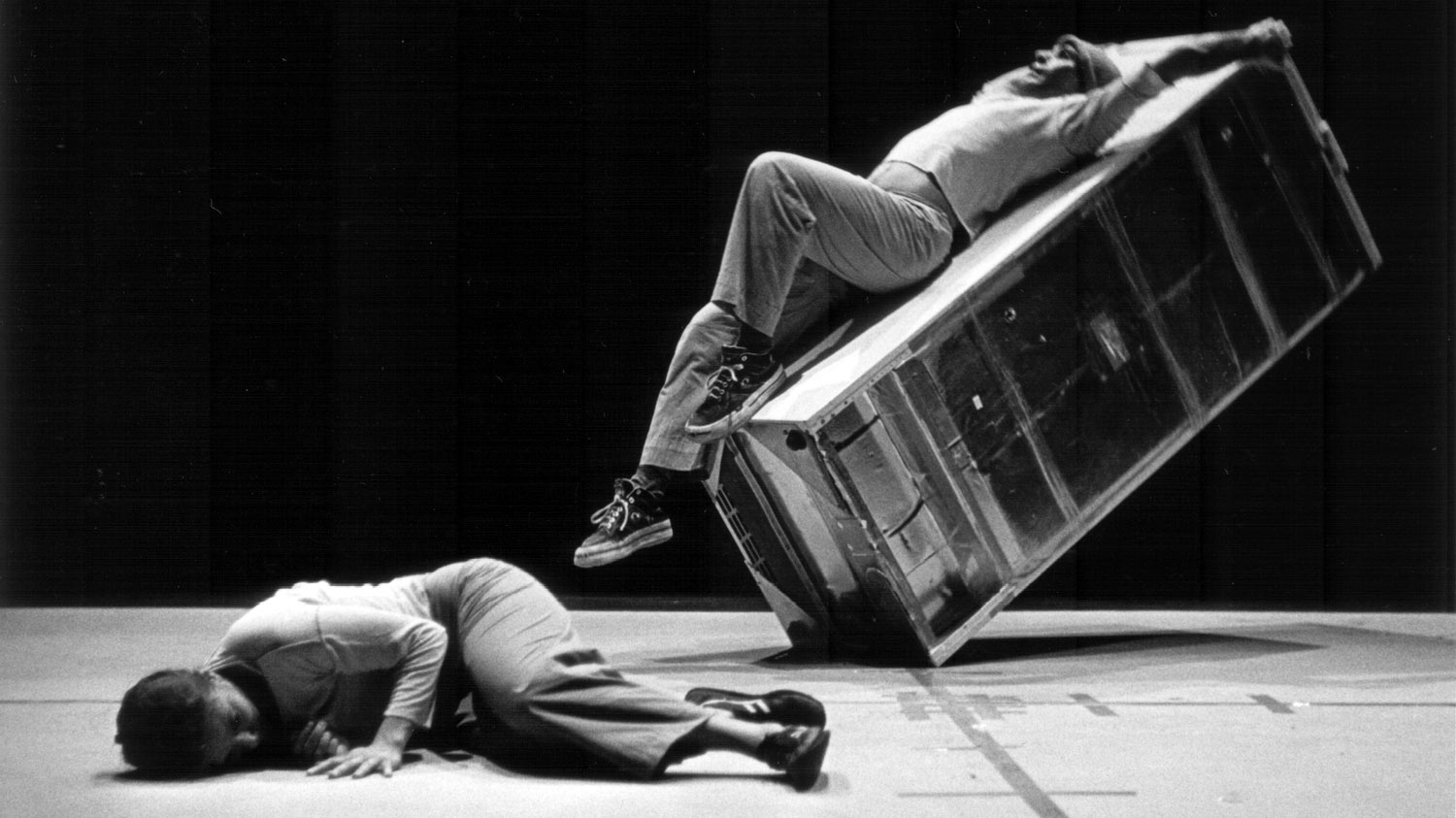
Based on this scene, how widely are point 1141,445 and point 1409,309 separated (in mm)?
1543

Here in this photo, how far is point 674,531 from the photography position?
5617 millimetres

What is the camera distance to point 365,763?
110 inches

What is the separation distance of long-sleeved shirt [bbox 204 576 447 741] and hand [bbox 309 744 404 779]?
0.07 m

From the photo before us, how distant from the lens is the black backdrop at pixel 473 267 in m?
5.32

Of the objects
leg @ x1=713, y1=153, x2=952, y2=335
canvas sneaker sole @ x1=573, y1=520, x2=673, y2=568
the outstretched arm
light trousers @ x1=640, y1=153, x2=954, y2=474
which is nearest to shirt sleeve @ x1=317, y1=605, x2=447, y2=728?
canvas sneaker sole @ x1=573, y1=520, x2=673, y2=568

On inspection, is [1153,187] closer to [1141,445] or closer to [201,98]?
[1141,445]

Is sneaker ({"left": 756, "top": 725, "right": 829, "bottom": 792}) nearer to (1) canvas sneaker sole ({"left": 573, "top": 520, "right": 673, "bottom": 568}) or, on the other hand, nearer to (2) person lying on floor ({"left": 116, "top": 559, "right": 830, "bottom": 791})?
(2) person lying on floor ({"left": 116, "top": 559, "right": 830, "bottom": 791})

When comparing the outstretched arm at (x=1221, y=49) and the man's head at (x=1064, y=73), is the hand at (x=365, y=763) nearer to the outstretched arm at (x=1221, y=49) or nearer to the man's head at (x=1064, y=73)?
the man's head at (x=1064, y=73)

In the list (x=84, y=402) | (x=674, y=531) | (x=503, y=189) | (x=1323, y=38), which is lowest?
(x=674, y=531)

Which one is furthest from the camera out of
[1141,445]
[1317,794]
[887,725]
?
[1141,445]

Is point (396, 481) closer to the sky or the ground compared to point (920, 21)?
closer to the ground

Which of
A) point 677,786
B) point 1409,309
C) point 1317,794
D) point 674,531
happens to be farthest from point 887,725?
point 1409,309

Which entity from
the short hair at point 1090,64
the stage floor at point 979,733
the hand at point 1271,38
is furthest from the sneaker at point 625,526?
the hand at point 1271,38

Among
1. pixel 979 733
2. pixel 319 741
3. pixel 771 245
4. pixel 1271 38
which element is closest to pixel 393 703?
pixel 319 741
